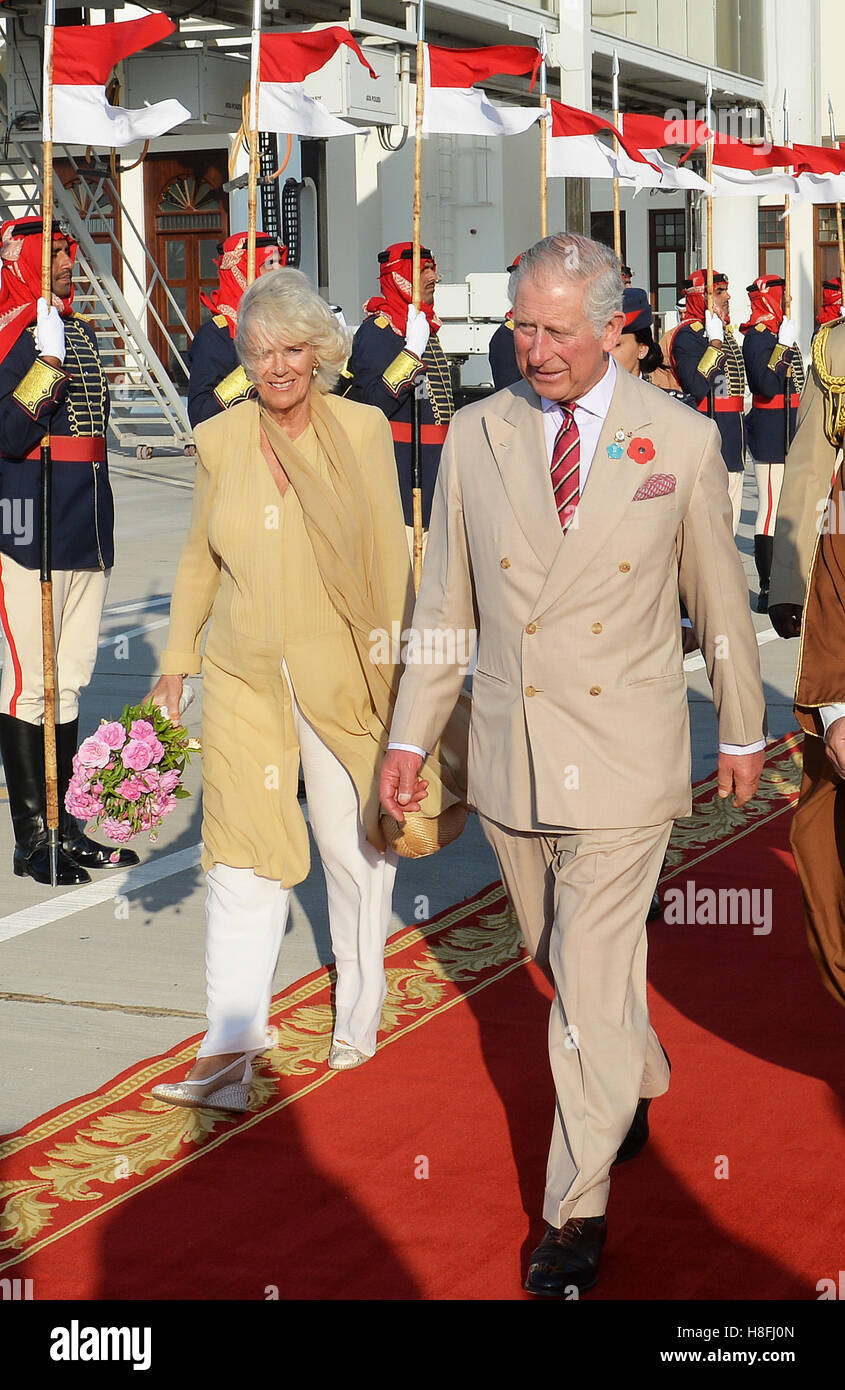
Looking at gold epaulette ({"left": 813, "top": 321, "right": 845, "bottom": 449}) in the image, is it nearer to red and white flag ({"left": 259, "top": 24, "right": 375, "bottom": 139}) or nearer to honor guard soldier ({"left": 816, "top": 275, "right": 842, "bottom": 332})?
red and white flag ({"left": 259, "top": 24, "right": 375, "bottom": 139})

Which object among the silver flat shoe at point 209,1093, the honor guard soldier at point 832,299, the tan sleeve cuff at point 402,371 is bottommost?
the silver flat shoe at point 209,1093

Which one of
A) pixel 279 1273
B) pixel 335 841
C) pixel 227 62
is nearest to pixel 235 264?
pixel 335 841

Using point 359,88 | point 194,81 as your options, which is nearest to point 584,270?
point 359,88

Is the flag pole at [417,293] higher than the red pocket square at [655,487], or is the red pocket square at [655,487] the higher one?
the flag pole at [417,293]

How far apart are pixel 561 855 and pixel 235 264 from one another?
231 inches

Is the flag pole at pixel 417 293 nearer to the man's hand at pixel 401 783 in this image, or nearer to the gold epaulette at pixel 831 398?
the gold epaulette at pixel 831 398

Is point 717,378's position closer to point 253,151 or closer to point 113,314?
point 253,151

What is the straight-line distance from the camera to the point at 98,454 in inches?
261

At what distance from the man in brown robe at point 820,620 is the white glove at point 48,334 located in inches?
116

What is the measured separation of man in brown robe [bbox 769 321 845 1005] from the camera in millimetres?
3844

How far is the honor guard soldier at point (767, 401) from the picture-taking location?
1257cm

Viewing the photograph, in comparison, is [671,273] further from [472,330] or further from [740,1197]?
[740,1197]

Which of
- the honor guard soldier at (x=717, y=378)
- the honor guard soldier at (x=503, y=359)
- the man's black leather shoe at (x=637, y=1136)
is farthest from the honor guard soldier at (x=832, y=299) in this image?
the man's black leather shoe at (x=637, y=1136)

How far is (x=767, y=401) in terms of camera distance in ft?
43.4
